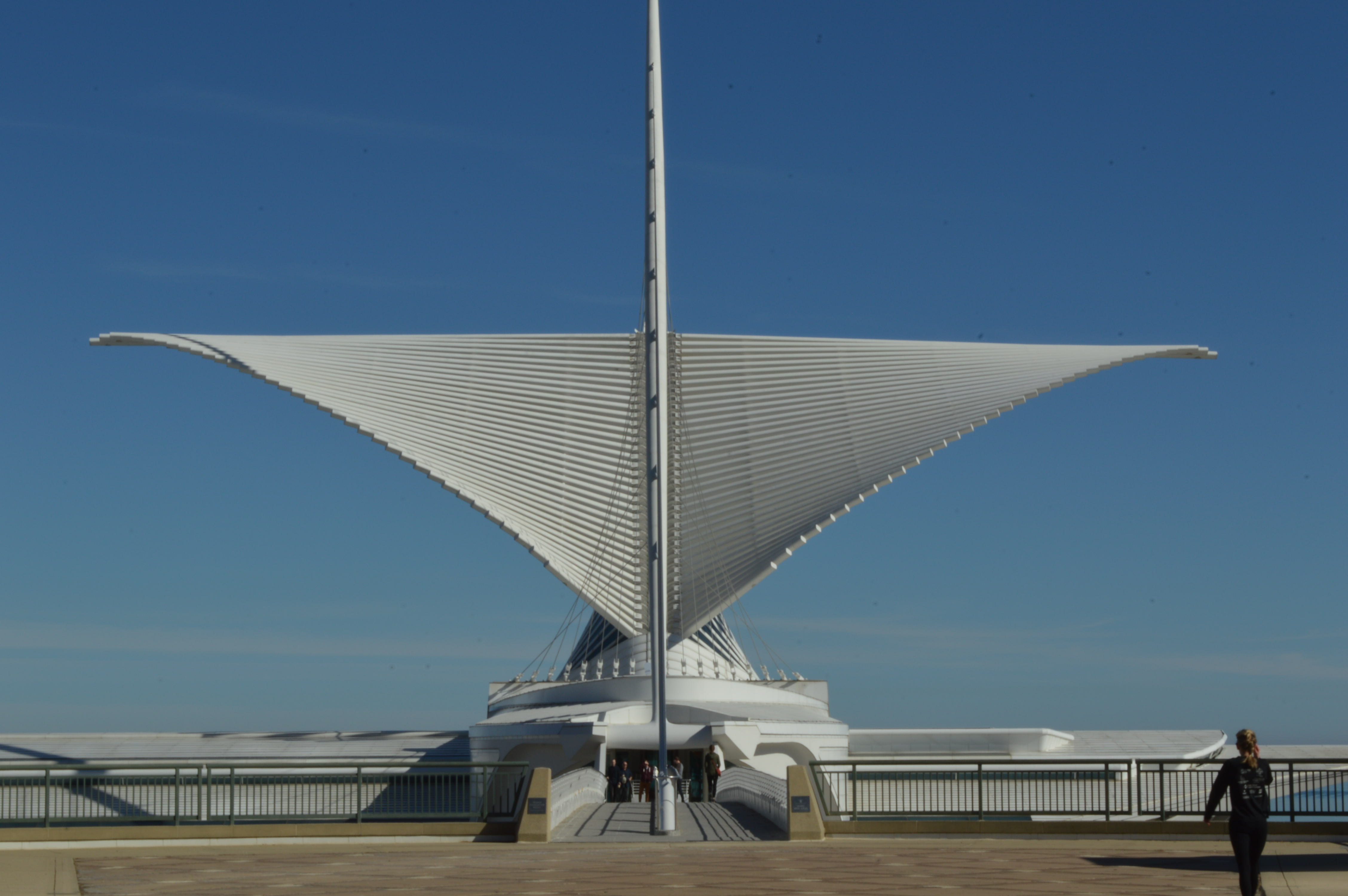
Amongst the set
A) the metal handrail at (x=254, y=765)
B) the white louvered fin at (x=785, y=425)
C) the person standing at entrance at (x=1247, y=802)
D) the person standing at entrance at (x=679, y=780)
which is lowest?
the person standing at entrance at (x=679, y=780)

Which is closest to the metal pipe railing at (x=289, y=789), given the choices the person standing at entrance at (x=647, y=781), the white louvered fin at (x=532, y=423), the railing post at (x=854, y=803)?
the railing post at (x=854, y=803)

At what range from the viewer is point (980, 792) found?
17156 mm

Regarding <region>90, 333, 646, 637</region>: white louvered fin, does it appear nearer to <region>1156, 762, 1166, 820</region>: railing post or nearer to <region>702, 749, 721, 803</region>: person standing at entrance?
<region>702, 749, 721, 803</region>: person standing at entrance

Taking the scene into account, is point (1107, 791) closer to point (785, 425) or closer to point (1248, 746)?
point (1248, 746)

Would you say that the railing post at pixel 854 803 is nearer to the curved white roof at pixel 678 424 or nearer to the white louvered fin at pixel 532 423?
the curved white roof at pixel 678 424

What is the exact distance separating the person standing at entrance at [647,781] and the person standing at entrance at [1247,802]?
1950cm

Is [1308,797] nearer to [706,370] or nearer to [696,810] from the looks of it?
[696,810]

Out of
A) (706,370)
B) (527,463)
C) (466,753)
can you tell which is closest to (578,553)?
(527,463)

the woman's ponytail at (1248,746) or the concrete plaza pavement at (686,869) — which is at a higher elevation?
the woman's ponytail at (1248,746)

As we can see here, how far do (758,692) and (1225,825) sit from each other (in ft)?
81.1

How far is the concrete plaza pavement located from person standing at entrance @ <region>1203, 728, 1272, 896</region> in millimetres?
957

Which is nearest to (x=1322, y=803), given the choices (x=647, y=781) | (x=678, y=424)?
(x=647, y=781)

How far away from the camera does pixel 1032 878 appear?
1202cm

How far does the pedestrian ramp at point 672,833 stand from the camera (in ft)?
56.3
